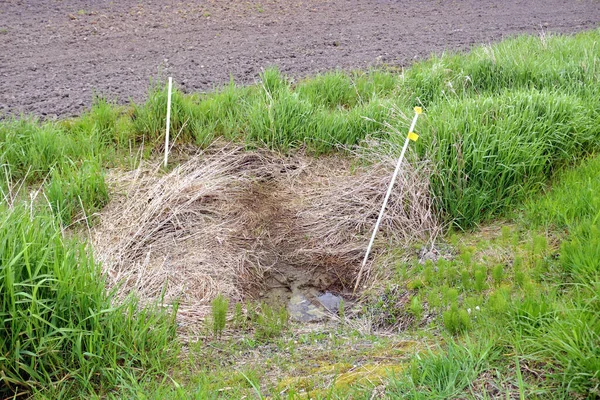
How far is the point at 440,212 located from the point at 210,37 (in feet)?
16.4

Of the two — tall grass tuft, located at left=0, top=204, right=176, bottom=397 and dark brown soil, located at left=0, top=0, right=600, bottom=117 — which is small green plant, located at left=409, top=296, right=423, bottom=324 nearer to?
tall grass tuft, located at left=0, top=204, right=176, bottom=397

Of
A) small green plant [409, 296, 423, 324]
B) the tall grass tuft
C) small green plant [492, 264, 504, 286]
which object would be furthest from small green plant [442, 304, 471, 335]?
the tall grass tuft

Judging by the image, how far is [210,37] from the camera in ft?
26.3

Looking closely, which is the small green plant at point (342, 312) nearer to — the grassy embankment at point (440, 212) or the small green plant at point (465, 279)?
the grassy embankment at point (440, 212)

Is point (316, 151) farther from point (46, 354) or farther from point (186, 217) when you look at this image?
point (46, 354)

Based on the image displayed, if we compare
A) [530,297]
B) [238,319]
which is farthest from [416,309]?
[238,319]

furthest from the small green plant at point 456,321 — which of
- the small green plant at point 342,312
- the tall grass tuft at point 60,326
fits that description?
the tall grass tuft at point 60,326

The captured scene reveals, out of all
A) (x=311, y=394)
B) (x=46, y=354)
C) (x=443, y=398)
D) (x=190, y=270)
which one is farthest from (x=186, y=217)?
(x=443, y=398)

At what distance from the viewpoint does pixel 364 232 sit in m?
4.15

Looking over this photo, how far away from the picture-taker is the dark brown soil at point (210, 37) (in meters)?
6.27

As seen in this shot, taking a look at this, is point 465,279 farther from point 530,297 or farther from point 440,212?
point 440,212

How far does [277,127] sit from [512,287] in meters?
2.48

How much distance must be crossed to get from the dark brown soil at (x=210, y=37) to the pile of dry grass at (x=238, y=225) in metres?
1.71

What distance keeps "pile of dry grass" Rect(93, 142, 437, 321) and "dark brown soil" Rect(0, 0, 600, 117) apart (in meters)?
1.71
